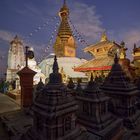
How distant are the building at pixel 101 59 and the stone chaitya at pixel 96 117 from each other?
11997 mm

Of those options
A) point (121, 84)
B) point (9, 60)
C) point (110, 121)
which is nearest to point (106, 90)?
point (121, 84)

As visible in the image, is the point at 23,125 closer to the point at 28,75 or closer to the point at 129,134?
the point at 28,75

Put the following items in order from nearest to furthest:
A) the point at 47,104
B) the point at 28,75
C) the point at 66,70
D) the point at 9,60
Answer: the point at 47,104, the point at 28,75, the point at 66,70, the point at 9,60

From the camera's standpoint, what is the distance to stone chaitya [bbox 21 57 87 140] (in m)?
4.28

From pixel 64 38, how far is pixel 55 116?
31507 millimetres

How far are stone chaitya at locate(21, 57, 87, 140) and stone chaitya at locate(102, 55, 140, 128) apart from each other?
3.07 m

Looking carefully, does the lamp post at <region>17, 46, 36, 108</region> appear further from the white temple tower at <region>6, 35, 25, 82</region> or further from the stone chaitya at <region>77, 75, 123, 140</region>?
the white temple tower at <region>6, 35, 25, 82</region>

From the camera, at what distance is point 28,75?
8.75 metres

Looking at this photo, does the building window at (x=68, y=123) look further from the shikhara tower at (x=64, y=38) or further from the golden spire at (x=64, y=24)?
the golden spire at (x=64, y=24)

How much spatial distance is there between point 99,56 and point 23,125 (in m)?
19.4

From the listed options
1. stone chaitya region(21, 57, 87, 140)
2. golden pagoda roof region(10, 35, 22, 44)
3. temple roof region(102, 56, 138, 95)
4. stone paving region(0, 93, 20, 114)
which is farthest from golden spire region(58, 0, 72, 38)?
stone chaitya region(21, 57, 87, 140)

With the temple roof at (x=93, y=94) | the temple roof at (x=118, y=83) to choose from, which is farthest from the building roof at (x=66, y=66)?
the temple roof at (x=93, y=94)

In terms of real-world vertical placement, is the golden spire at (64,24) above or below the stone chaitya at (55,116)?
above

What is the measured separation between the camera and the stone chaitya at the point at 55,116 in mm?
4277
